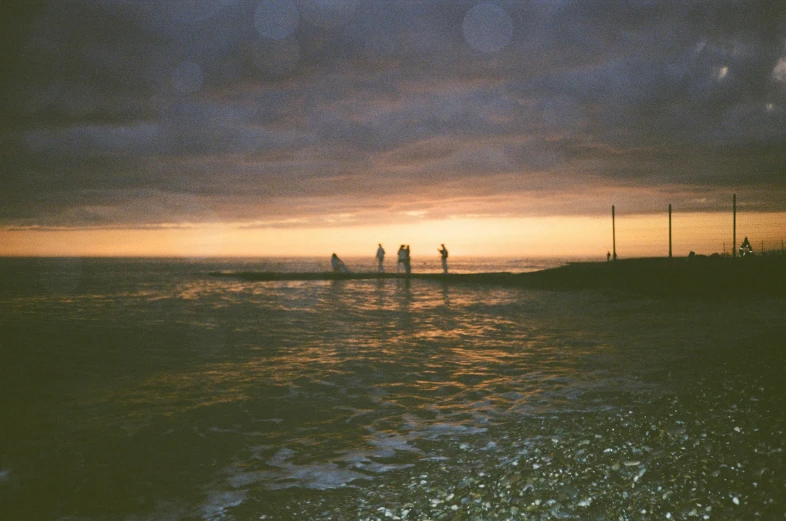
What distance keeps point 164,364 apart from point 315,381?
604 centimetres

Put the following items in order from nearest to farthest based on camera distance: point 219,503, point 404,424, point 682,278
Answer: point 219,503 < point 404,424 < point 682,278

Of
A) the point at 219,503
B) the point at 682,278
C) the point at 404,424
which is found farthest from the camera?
the point at 682,278

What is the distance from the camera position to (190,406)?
1104 centimetres

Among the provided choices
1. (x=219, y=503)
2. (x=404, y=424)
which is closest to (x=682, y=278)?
(x=404, y=424)

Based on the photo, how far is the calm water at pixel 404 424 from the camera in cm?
600

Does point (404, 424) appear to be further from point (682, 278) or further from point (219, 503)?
point (682, 278)

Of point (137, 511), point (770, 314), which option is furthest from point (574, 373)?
point (770, 314)

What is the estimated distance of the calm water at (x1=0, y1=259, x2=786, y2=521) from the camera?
6.00 metres

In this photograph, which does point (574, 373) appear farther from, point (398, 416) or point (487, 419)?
point (398, 416)

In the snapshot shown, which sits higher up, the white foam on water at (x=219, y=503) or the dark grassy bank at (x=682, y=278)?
the dark grassy bank at (x=682, y=278)

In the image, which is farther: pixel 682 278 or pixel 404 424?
pixel 682 278

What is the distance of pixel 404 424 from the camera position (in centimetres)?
938

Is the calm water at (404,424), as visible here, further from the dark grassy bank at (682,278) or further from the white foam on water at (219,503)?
the dark grassy bank at (682,278)

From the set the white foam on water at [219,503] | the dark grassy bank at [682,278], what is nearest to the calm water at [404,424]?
the white foam on water at [219,503]
